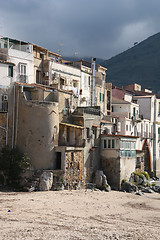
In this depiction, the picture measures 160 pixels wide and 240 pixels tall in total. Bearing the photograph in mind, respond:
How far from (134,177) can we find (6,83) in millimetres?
20242

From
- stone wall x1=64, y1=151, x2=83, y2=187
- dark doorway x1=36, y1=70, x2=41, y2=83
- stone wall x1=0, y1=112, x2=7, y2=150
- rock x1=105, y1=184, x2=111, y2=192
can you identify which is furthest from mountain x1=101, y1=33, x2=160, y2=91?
stone wall x1=0, y1=112, x2=7, y2=150

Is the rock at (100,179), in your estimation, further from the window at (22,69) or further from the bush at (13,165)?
the window at (22,69)

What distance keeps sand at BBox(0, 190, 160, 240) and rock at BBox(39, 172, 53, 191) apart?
135 centimetres

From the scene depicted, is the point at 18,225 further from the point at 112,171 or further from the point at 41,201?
the point at 112,171

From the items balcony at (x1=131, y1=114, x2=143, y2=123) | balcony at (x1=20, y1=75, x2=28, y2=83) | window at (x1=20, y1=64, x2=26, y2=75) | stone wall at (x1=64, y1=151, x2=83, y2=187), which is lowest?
stone wall at (x1=64, y1=151, x2=83, y2=187)

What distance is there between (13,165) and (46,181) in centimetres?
367

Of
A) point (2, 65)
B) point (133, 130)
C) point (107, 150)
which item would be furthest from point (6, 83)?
point (133, 130)

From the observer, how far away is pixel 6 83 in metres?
40.3

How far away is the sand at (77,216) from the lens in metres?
24.9

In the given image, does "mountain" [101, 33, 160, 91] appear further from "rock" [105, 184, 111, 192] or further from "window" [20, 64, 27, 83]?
"rock" [105, 184, 111, 192]

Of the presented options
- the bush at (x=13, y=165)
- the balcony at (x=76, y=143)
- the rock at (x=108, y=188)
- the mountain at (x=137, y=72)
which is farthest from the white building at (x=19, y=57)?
the mountain at (x=137, y=72)

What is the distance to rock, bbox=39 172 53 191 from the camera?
39000 millimetres

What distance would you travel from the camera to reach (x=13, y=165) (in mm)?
39281

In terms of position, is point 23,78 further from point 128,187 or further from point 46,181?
point 128,187
